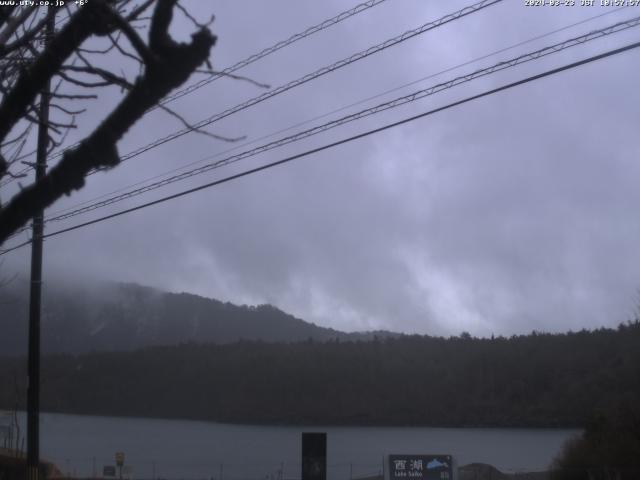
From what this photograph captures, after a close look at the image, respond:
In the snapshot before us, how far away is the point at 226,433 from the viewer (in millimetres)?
54594

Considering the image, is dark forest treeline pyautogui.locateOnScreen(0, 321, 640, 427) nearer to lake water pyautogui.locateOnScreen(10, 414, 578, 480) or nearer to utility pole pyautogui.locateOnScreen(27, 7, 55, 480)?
lake water pyautogui.locateOnScreen(10, 414, 578, 480)

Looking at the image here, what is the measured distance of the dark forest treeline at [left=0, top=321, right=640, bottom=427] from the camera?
159 ft

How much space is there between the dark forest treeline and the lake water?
192 centimetres

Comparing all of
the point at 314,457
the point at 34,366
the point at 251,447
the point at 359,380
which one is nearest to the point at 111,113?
the point at 314,457

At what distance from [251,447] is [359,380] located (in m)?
20.1

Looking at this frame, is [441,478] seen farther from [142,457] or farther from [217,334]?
[217,334]

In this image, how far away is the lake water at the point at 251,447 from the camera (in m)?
35.2

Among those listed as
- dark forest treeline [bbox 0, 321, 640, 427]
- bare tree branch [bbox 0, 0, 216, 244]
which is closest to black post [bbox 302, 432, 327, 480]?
bare tree branch [bbox 0, 0, 216, 244]

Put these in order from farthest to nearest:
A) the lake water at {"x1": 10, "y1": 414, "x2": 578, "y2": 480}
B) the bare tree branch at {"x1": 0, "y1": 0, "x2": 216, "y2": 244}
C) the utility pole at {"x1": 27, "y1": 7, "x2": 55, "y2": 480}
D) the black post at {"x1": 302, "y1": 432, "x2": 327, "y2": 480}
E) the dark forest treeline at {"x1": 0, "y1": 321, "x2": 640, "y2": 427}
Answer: the dark forest treeline at {"x1": 0, "y1": 321, "x2": 640, "y2": 427}
the lake water at {"x1": 10, "y1": 414, "x2": 578, "y2": 480}
the utility pole at {"x1": 27, "y1": 7, "x2": 55, "y2": 480}
the black post at {"x1": 302, "y1": 432, "x2": 327, "y2": 480}
the bare tree branch at {"x1": 0, "y1": 0, "x2": 216, "y2": 244}

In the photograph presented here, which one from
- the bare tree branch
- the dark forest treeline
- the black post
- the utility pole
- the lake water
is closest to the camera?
the bare tree branch

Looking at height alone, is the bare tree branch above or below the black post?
above

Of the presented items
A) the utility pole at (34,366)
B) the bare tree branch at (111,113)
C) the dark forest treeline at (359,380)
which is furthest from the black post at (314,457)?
the dark forest treeline at (359,380)

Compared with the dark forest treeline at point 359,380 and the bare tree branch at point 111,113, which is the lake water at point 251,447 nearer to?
the dark forest treeline at point 359,380

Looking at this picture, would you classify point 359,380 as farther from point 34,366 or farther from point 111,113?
point 111,113
